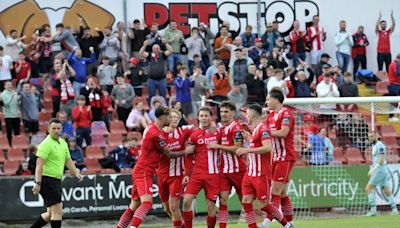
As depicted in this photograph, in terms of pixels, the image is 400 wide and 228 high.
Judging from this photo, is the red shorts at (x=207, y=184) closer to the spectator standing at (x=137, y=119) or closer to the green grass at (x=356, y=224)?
the green grass at (x=356, y=224)

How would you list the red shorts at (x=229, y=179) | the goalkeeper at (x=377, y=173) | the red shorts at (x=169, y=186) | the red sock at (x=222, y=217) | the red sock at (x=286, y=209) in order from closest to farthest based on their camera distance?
the red sock at (x=222, y=217) → the red shorts at (x=229, y=179) → the red shorts at (x=169, y=186) → the red sock at (x=286, y=209) → the goalkeeper at (x=377, y=173)

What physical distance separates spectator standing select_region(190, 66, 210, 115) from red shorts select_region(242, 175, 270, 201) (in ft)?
37.0

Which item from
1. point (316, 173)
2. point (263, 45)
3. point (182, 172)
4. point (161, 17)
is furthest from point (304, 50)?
point (182, 172)

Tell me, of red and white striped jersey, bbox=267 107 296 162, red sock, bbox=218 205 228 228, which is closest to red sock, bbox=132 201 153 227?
red sock, bbox=218 205 228 228

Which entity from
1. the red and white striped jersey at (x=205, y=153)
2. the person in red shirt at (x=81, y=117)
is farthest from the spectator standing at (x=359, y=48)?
the red and white striped jersey at (x=205, y=153)

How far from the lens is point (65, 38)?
29156 millimetres

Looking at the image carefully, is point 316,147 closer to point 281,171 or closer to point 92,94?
point 92,94

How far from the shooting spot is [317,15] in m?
32.9

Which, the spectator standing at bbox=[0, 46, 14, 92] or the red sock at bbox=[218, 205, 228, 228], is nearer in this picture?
the red sock at bbox=[218, 205, 228, 228]

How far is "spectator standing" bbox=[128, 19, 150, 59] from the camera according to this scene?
29.9 m

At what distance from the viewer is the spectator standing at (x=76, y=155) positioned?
997 inches

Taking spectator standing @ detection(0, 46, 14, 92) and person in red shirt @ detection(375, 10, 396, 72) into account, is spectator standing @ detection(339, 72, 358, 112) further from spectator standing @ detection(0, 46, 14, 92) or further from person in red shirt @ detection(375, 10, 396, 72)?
spectator standing @ detection(0, 46, 14, 92)

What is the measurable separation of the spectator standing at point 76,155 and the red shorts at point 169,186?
7.75m

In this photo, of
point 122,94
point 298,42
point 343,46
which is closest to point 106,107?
point 122,94
